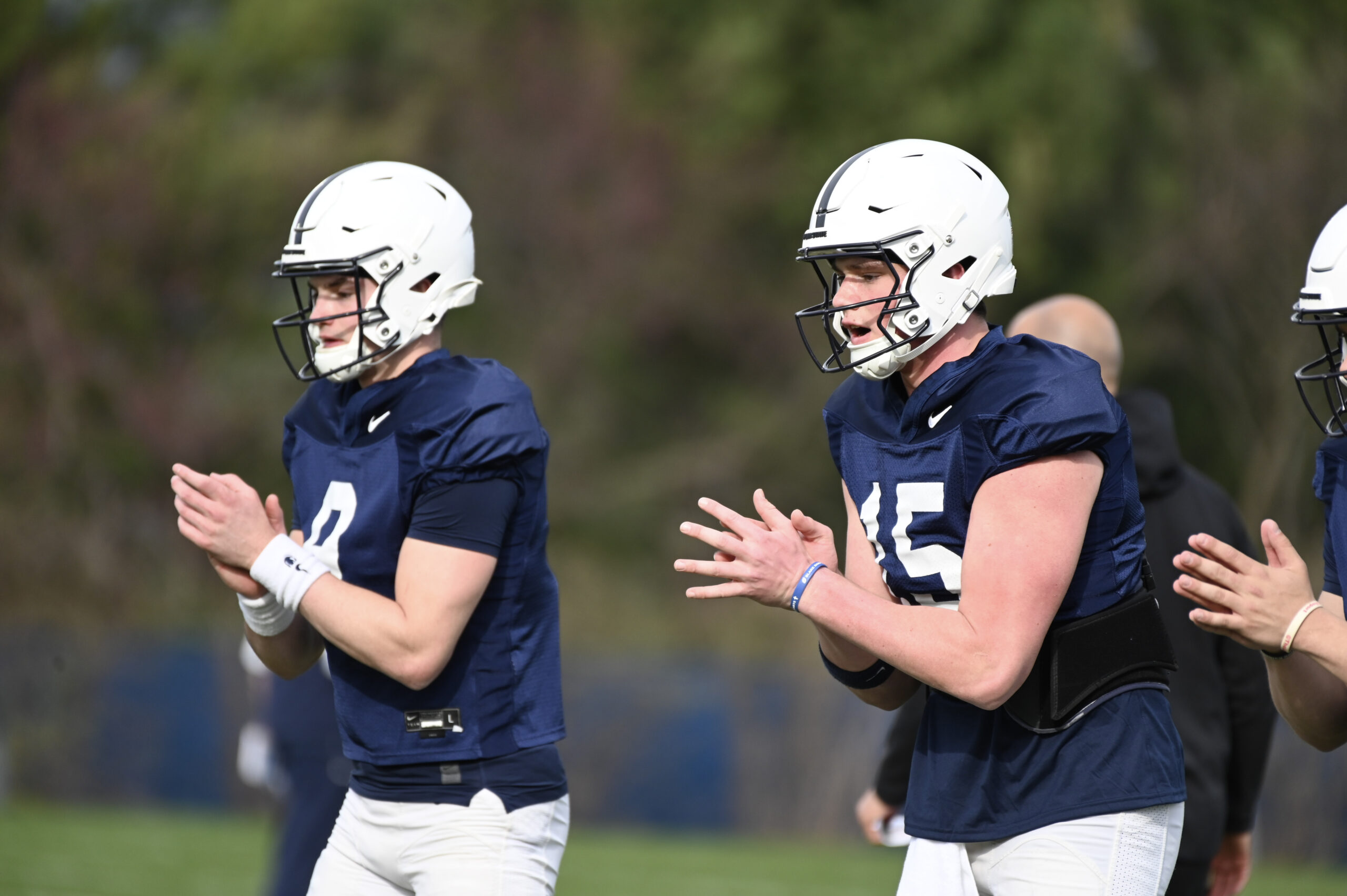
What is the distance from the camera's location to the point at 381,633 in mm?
2982

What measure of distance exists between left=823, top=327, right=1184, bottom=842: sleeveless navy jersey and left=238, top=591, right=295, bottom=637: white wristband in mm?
1299

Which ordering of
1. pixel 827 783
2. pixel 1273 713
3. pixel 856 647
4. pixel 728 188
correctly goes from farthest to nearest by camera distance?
pixel 728 188, pixel 827 783, pixel 1273 713, pixel 856 647

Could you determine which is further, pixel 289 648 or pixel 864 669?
pixel 289 648

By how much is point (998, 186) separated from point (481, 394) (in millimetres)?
1133

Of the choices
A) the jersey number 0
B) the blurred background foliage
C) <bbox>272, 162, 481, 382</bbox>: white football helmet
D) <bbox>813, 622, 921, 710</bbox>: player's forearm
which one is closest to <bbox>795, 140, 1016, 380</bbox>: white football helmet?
<bbox>813, 622, 921, 710</bbox>: player's forearm

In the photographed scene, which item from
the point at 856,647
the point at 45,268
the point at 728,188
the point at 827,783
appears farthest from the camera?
the point at 728,188

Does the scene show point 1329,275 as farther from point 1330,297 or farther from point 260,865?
point 260,865

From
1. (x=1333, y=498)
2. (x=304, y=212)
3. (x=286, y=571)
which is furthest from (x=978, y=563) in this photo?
(x=304, y=212)

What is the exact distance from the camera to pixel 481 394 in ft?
10.4

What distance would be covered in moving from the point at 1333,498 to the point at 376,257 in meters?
2.03

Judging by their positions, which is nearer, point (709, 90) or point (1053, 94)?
point (1053, 94)

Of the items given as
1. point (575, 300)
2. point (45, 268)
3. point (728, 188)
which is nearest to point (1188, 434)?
point (728, 188)

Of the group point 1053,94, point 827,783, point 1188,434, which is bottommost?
point 827,783

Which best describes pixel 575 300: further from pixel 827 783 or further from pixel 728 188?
pixel 827 783
